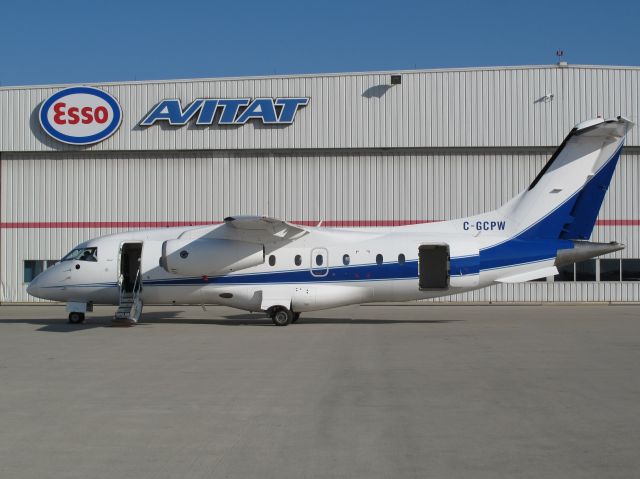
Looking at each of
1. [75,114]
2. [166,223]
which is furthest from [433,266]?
[75,114]

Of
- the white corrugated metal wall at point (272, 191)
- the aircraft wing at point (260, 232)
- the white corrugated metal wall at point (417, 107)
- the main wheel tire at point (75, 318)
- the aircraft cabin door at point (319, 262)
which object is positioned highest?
the white corrugated metal wall at point (417, 107)

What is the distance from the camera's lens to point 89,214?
32812 millimetres

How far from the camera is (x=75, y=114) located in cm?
3284

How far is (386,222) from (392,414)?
23482 millimetres

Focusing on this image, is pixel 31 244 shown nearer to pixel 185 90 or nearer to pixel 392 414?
pixel 185 90

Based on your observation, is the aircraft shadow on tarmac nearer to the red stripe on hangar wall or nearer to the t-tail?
A: the t-tail

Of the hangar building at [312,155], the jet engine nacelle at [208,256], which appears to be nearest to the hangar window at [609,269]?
the hangar building at [312,155]

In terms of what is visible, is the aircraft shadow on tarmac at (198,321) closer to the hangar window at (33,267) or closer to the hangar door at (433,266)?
the hangar door at (433,266)

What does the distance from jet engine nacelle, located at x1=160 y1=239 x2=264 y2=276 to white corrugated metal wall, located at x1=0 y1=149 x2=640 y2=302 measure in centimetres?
1135

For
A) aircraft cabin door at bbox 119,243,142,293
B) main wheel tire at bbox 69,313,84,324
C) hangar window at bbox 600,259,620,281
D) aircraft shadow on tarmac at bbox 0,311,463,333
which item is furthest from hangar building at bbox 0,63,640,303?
main wheel tire at bbox 69,313,84,324

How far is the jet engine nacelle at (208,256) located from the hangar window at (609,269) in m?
18.8

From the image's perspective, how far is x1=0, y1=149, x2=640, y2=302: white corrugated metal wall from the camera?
31250mm

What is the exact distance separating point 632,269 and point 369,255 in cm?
1706

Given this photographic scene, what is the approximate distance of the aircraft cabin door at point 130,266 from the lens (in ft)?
69.9
